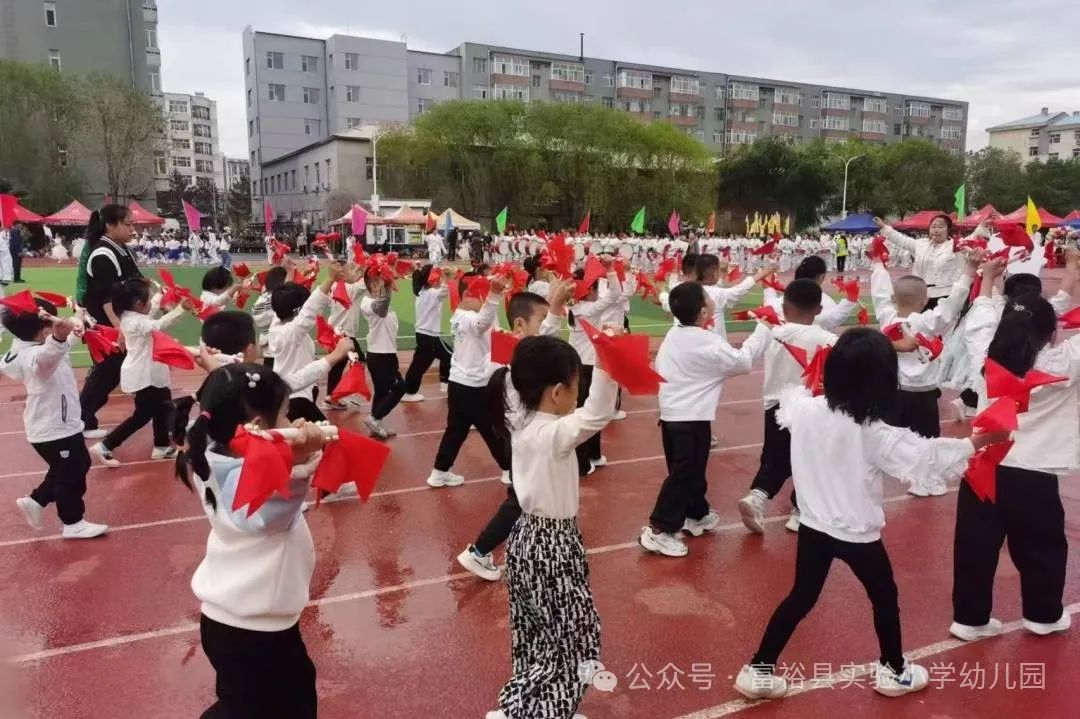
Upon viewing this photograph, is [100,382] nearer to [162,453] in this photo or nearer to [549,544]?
[162,453]

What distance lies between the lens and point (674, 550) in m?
4.78

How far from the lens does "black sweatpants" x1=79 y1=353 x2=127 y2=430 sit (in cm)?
704

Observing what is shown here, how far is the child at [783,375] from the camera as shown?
4617mm

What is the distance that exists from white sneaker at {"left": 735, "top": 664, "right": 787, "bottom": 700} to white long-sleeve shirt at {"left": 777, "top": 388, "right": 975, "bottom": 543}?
2.34ft

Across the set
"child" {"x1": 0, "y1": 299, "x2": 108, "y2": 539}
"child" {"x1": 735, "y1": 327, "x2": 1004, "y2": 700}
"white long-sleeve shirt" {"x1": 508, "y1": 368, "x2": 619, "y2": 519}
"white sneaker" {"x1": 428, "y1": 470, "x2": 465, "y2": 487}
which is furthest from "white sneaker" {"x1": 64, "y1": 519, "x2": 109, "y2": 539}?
"child" {"x1": 735, "y1": 327, "x2": 1004, "y2": 700}

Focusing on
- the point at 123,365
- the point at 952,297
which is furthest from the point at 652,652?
the point at 123,365

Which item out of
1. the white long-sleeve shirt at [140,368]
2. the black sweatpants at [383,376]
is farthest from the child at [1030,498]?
the white long-sleeve shirt at [140,368]

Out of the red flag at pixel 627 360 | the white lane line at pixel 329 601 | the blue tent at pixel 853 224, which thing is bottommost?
the white lane line at pixel 329 601

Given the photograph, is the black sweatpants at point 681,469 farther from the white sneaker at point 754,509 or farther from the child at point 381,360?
the child at point 381,360

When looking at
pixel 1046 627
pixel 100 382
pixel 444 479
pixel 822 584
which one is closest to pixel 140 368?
pixel 100 382

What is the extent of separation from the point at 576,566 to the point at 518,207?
45975 mm

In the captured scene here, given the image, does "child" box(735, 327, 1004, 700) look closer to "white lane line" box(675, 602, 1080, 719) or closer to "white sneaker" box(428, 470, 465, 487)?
"white lane line" box(675, 602, 1080, 719)

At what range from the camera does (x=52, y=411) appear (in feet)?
16.0

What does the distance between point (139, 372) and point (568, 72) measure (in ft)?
220
